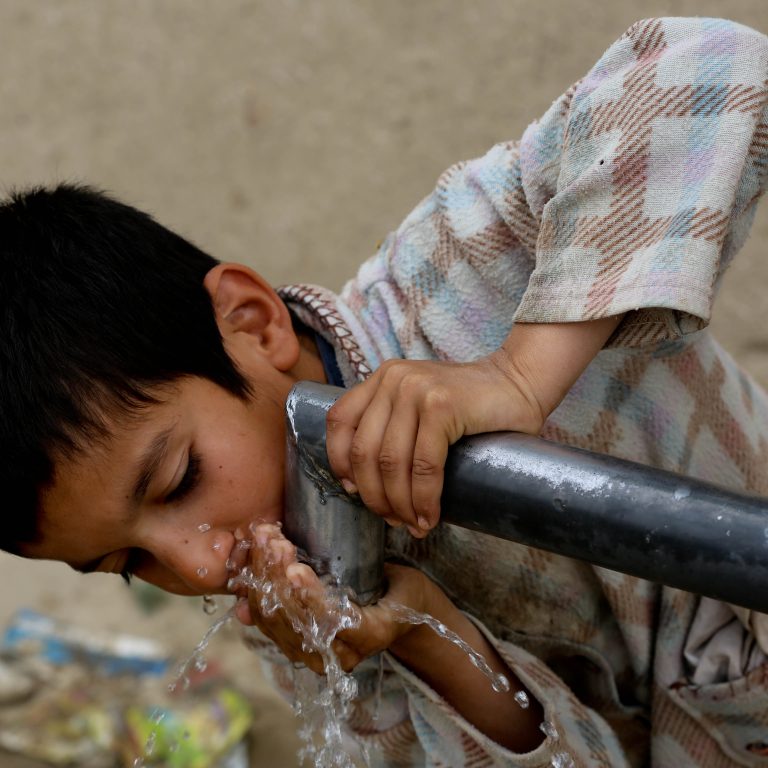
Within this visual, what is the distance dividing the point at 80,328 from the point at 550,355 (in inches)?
18.7

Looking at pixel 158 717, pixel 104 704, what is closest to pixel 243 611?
pixel 158 717

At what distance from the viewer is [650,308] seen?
94 cm

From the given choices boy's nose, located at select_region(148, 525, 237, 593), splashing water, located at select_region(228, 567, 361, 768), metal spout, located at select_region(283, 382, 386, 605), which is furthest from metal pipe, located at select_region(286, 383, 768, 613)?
boy's nose, located at select_region(148, 525, 237, 593)

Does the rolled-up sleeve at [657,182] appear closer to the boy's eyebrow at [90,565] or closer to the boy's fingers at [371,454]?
the boy's fingers at [371,454]

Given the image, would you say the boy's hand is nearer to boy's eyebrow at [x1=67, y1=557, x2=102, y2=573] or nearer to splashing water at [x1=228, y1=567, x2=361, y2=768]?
splashing water at [x1=228, y1=567, x2=361, y2=768]

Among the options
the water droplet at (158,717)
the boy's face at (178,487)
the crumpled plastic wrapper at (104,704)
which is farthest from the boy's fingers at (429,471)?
the crumpled plastic wrapper at (104,704)

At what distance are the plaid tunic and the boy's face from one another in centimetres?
23

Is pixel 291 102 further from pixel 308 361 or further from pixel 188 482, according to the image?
pixel 188 482

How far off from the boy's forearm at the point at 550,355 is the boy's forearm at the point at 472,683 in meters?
0.32

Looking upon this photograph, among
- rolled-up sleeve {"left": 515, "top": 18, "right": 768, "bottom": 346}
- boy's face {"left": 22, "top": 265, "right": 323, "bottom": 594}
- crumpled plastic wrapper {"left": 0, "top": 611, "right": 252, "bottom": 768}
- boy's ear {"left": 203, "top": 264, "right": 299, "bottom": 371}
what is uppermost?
rolled-up sleeve {"left": 515, "top": 18, "right": 768, "bottom": 346}

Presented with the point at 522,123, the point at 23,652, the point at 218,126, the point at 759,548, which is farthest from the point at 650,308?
the point at 218,126

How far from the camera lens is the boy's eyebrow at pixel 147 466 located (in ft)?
3.34

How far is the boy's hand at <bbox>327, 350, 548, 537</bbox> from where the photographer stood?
0.75m

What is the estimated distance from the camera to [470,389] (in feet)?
2.76
